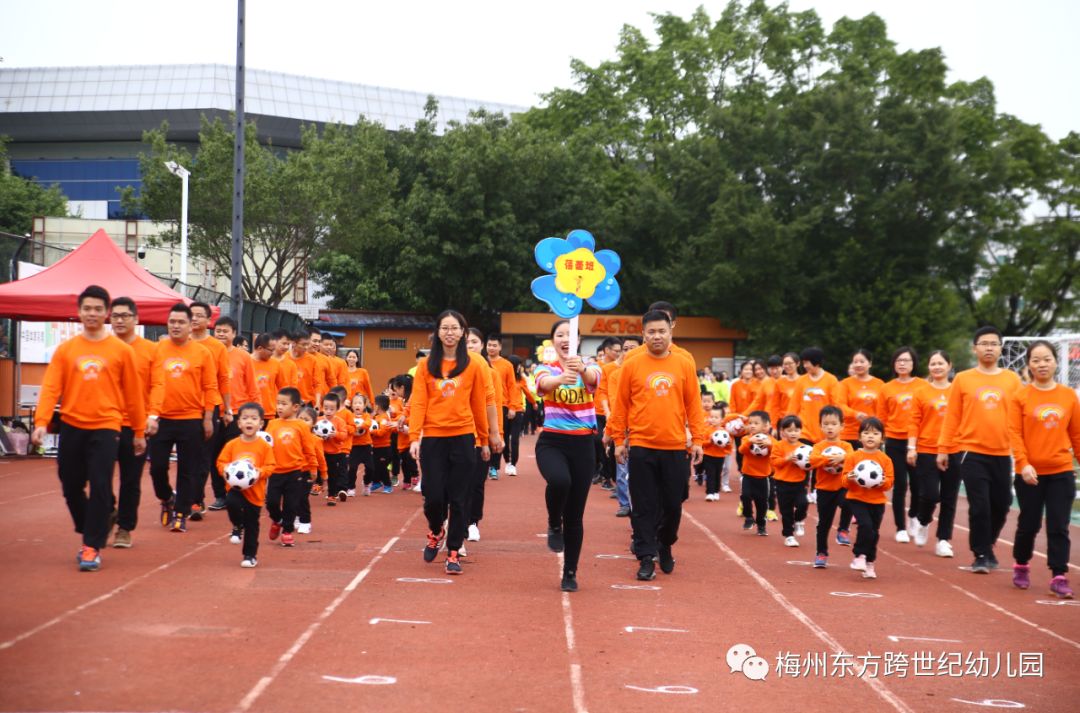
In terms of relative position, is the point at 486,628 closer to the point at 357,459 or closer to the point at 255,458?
the point at 255,458

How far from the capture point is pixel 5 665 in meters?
5.45

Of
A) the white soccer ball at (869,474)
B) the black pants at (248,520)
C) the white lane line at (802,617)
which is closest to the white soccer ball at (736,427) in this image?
the white lane line at (802,617)

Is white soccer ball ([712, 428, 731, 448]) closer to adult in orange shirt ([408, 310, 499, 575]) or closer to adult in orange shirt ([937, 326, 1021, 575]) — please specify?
adult in orange shirt ([937, 326, 1021, 575])

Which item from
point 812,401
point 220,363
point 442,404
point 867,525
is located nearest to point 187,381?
point 220,363

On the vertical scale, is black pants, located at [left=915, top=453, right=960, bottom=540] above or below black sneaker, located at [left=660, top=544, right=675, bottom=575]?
above

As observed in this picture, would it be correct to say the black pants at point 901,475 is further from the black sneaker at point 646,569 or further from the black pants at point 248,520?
the black pants at point 248,520

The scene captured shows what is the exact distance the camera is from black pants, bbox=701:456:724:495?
15.5 m

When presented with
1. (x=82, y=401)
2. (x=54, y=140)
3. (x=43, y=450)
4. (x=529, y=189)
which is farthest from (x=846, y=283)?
(x=54, y=140)

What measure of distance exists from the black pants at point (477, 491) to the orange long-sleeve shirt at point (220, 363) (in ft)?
8.27

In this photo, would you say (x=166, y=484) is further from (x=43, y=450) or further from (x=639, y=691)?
(x=43, y=450)

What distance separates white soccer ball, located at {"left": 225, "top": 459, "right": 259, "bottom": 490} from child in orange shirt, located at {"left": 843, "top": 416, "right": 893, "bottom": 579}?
4880 millimetres

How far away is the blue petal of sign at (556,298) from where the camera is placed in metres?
9.94

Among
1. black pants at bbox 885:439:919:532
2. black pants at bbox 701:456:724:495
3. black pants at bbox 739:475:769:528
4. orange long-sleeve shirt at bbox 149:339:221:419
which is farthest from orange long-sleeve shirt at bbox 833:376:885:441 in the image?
orange long-sleeve shirt at bbox 149:339:221:419

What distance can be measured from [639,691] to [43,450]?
1629cm
